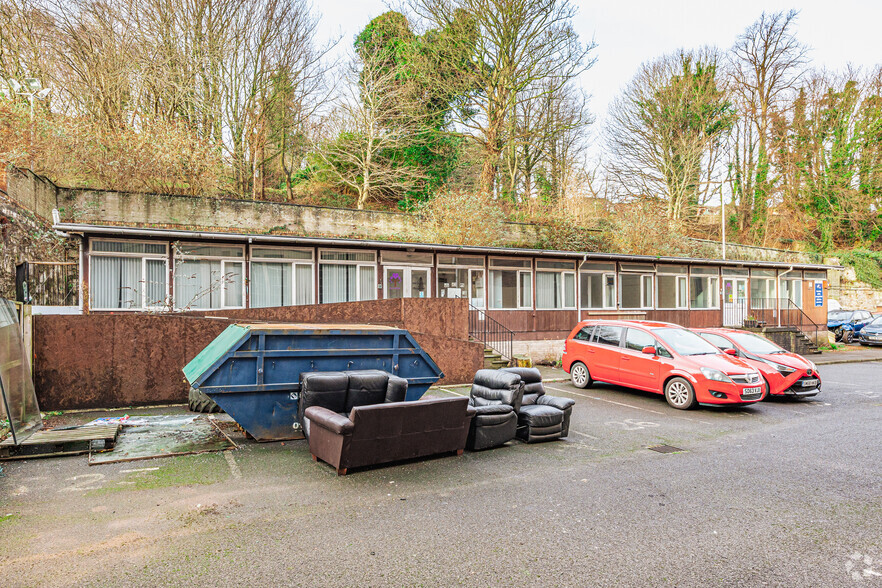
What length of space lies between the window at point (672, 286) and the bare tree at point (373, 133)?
11258 mm

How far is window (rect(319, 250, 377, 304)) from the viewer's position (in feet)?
50.1

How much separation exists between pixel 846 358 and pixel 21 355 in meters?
25.0

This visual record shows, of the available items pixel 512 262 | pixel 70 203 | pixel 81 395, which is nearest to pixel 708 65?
pixel 512 262

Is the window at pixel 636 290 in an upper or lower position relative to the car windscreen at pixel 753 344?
upper

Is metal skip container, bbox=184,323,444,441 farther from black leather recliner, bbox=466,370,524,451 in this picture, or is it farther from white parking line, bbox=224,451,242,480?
black leather recliner, bbox=466,370,524,451

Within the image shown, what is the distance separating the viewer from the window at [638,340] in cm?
1123

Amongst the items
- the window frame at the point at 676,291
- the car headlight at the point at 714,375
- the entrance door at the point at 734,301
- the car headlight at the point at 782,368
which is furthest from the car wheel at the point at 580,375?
the entrance door at the point at 734,301

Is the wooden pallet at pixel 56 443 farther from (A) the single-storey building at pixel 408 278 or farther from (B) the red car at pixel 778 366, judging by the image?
(B) the red car at pixel 778 366

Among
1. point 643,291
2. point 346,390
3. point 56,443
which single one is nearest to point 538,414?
point 346,390

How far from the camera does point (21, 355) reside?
7711mm

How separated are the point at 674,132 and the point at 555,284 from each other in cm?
1991

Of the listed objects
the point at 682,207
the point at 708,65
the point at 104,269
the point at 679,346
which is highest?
the point at 708,65

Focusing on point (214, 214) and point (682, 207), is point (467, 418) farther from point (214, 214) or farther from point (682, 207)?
point (682, 207)

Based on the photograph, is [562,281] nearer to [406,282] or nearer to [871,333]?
[406,282]
